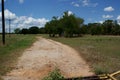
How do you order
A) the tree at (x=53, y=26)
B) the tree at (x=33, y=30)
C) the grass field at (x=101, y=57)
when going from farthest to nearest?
the tree at (x=33, y=30), the tree at (x=53, y=26), the grass field at (x=101, y=57)

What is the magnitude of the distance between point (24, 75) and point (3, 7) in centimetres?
2191

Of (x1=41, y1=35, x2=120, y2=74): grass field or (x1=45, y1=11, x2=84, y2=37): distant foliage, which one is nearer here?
(x1=41, y1=35, x2=120, y2=74): grass field

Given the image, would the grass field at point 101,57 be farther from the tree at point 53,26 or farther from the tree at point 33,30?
the tree at point 33,30

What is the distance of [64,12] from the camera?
102 m

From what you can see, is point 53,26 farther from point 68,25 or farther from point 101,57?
point 101,57

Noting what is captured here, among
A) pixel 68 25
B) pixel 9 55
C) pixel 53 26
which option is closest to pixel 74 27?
pixel 68 25

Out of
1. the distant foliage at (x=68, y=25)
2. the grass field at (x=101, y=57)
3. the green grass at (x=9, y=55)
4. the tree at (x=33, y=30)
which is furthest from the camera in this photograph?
the tree at (x=33, y=30)

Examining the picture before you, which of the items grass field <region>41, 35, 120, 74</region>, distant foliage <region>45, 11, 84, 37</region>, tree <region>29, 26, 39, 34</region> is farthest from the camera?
tree <region>29, 26, 39, 34</region>

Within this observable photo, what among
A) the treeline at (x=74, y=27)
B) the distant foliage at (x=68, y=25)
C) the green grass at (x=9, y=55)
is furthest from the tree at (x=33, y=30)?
the green grass at (x=9, y=55)

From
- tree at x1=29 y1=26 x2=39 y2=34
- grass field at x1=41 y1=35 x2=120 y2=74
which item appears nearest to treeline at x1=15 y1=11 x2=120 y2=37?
tree at x1=29 y1=26 x2=39 y2=34

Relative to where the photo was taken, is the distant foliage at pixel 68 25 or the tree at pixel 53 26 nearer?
the distant foliage at pixel 68 25

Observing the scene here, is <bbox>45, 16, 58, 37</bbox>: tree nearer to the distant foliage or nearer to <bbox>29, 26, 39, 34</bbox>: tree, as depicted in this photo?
the distant foliage

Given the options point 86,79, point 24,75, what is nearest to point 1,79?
point 24,75

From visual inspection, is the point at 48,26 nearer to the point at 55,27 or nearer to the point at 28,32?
the point at 55,27
